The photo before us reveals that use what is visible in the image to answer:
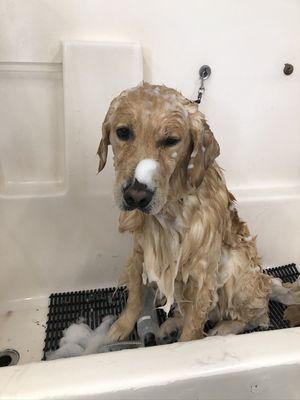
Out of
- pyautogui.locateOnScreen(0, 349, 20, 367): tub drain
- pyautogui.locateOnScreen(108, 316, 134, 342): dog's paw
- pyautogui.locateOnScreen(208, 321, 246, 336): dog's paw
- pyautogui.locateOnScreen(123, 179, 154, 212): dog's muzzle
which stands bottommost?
pyautogui.locateOnScreen(0, 349, 20, 367): tub drain

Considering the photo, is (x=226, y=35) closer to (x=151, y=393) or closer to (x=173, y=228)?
(x=173, y=228)

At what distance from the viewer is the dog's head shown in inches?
35.6

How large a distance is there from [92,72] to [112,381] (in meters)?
1.07

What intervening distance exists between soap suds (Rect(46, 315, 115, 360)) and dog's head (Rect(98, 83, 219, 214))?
0.64 m

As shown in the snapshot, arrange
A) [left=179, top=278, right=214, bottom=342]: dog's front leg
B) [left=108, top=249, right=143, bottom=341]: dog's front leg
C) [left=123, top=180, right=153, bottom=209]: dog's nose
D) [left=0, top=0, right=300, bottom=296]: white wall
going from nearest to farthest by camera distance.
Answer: [left=123, top=180, right=153, bottom=209]: dog's nose < [left=179, top=278, right=214, bottom=342]: dog's front leg < [left=108, top=249, right=143, bottom=341]: dog's front leg < [left=0, top=0, right=300, bottom=296]: white wall

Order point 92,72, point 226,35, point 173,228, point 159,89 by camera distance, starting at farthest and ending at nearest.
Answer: point 226,35 → point 92,72 → point 173,228 → point 159,89

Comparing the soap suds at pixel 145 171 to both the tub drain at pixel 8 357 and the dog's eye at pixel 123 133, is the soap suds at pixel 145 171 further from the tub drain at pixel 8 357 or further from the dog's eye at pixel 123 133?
the tub drain at pixel 8 357

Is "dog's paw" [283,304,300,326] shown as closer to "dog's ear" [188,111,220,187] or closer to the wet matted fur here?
the wet matted fur

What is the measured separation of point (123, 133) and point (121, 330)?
71 centimetres

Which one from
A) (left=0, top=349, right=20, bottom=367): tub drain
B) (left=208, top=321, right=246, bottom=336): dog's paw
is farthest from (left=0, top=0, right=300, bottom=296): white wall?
(left=208, top=321, right=246, bottom=336): dog's paw

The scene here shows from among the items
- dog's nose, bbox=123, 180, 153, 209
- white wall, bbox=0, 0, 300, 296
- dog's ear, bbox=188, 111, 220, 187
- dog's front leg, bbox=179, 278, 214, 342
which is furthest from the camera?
white wall, bbox=0, 0, 300, 296

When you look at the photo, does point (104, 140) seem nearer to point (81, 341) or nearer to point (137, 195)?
point (137, 195)

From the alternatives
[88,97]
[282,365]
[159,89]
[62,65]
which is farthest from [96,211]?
[282,365]

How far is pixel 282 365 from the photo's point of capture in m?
A: 0.74
